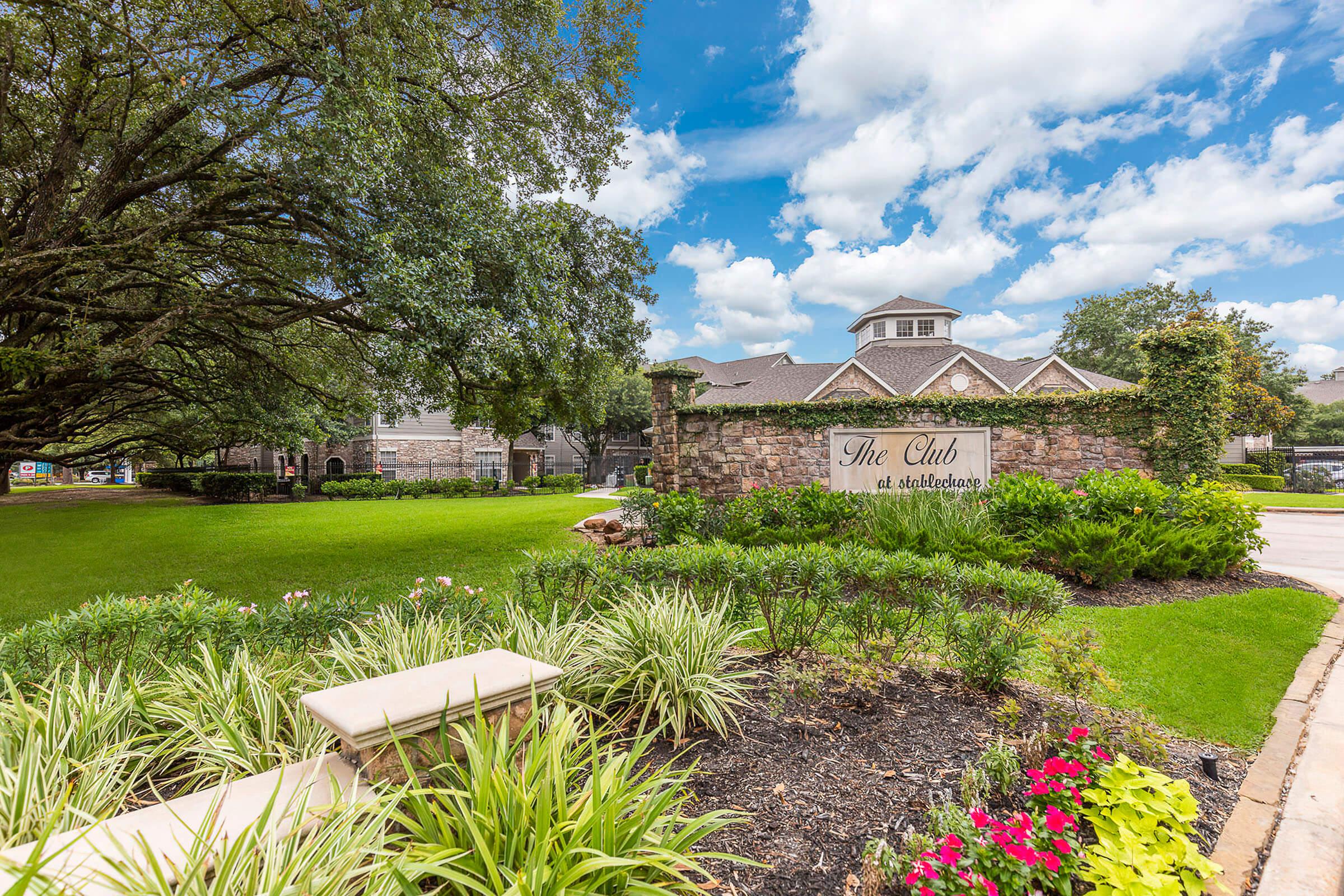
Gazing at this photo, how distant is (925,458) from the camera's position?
10062 mm

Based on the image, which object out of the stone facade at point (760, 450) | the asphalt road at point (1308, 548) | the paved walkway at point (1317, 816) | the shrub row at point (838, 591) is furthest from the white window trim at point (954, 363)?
the shrub row at point (838, 591)

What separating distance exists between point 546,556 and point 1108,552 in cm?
614

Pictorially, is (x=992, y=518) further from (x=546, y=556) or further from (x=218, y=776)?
(x=218, y=776)

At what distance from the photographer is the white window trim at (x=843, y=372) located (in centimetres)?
2317

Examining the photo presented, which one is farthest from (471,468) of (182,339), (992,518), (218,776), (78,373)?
(218,776)

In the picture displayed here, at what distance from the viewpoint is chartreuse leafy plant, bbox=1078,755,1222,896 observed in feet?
6.10

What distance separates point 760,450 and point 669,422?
5.99 ft

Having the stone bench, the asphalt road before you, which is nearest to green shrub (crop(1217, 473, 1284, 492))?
the asphalt road

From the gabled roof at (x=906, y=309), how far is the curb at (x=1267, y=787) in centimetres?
2629

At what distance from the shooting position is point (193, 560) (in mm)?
8922

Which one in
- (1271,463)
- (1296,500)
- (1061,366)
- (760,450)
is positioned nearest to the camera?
(760,450)

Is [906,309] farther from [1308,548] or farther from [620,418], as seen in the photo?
[1308,548]

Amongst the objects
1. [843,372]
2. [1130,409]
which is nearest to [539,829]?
[1130,409]

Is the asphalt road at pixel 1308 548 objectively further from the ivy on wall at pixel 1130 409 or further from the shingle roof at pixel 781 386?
the shingle roof at pixel 781 386
